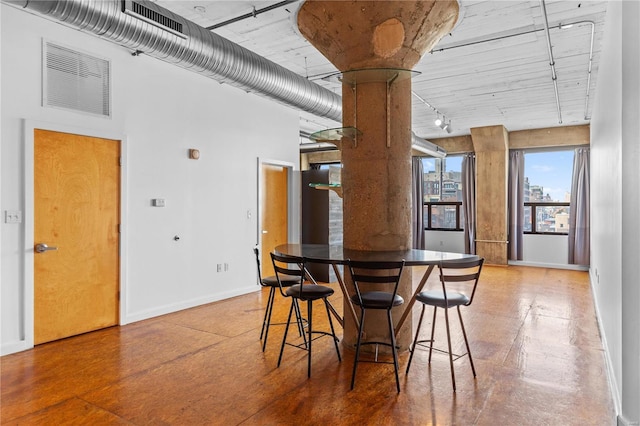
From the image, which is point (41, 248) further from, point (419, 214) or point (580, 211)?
point (580, 211)

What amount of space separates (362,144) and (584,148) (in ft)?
23.5

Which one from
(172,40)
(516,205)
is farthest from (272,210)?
(516,205)

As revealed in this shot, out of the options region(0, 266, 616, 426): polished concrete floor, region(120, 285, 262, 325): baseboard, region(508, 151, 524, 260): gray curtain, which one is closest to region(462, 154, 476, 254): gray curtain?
region(508, 151, 524, 260): gray curtain

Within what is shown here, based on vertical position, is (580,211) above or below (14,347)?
above

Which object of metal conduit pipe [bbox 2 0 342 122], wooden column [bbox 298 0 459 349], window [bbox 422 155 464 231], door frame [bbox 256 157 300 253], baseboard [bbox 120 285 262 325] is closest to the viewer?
metal conduit pipe [bbox 2 0 342 122]

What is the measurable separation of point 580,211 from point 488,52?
5.39 meters

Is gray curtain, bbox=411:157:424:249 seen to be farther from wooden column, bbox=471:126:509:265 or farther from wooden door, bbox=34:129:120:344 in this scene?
wooden door, bbox=34:129:120:344

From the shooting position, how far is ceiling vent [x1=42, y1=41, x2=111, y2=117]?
12.2 ft

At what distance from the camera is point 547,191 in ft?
29.1

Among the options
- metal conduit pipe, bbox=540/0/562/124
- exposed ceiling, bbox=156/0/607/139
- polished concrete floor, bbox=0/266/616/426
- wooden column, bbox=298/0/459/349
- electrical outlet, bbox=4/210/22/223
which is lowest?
polished concrete floor, bbox=0/266/616/426

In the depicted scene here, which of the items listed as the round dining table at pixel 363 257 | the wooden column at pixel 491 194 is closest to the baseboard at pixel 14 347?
the round dining table at pixel 363 257

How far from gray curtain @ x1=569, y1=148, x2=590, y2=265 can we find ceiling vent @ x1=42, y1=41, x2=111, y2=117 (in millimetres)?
8741

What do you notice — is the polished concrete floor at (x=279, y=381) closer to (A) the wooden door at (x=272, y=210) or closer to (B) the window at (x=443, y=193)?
(A) the wooden door at (x=272, y=210)

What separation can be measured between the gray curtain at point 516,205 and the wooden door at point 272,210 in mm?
5396
